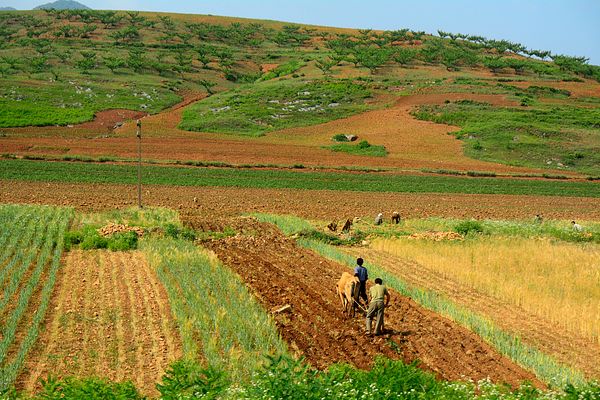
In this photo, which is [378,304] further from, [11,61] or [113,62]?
[11,61]

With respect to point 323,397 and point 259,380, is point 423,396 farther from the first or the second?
point 259,380

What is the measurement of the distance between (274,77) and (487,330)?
9526 cm

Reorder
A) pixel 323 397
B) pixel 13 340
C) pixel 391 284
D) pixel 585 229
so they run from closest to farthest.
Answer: pixel 323 397 < pixel 13 340 < pixel 391 284 < pixel 585 229

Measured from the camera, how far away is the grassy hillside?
74125 mm

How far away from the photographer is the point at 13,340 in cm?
1492

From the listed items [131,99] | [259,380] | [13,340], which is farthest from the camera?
[131,99]

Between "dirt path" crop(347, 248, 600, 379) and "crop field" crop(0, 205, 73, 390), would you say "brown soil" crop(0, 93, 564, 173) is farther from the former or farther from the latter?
"dirt path" crop(347, 248, 600, 379)

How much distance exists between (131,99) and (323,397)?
83.4 metres

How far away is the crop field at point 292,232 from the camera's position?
13891 mm

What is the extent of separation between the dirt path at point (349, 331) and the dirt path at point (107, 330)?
271cm

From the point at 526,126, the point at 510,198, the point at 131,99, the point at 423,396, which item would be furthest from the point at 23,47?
the point at 423,396

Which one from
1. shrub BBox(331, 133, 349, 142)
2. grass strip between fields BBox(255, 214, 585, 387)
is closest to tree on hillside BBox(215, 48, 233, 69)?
shrub BBox(331, 133, 349, 142)

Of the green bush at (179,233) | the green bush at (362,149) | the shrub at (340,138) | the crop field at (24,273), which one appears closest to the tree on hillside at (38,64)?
the shrub at (340,138)

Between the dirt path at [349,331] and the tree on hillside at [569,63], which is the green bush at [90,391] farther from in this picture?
the tree on hillside at [569,63]
